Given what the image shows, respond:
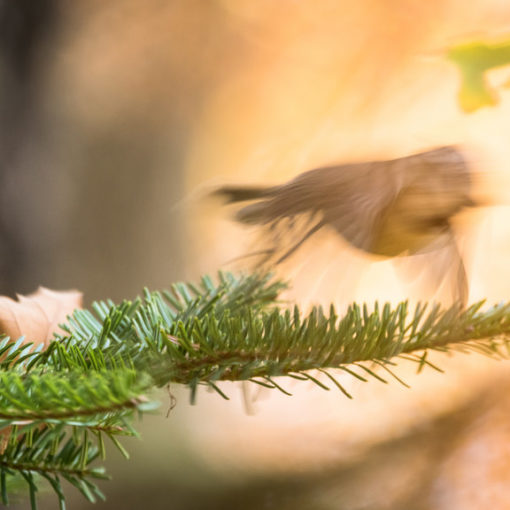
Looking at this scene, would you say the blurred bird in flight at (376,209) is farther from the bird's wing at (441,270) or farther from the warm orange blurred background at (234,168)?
the warm orange blurred background at (234,168)

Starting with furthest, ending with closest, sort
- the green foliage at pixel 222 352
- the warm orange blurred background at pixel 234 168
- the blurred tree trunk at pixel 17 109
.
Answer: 1. the blurred tree trunk at pixel 17 109
2. the warm orange blurred background at pixel 234 168
3. the green foliage at pixel 222 352

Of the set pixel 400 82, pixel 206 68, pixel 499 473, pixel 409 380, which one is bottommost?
pixel 499 473

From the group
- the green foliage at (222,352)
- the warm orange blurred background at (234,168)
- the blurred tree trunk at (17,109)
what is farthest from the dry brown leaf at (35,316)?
the blurred tree trunk at (17,109)

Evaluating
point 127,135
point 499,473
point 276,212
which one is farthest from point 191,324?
point 127,135

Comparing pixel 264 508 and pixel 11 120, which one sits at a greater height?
pixel 11 120

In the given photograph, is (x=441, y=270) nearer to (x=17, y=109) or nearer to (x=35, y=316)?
(x=35, y=316)

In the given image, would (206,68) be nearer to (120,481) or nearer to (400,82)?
(400,82)
